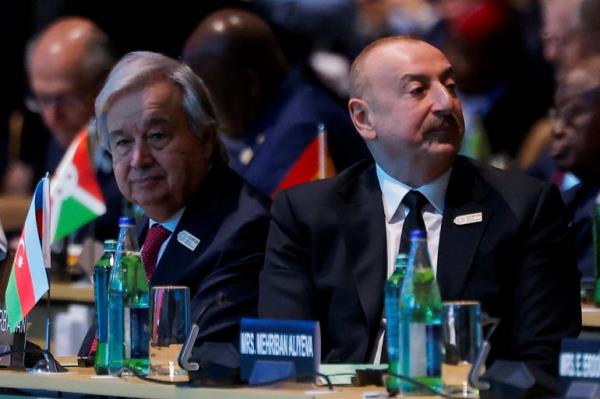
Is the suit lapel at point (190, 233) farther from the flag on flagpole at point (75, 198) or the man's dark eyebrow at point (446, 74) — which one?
the flag on flagpole at point (75, 198)

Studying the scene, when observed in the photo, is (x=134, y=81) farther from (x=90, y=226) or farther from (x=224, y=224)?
(x=90, y=226)

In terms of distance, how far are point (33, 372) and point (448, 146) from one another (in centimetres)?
112


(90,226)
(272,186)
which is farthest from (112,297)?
(90,226)

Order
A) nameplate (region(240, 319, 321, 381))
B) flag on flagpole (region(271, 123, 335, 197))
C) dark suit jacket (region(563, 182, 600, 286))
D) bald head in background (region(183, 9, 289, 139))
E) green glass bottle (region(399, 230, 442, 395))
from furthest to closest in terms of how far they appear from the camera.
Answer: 1. bald head in background (region(183, 9, 289, 139))
2. flag on flagpole (region(271, 123, 335, 197))
3. dark suit jacket (region(563, 182, 600, 286))
4. nameplate (region(240, 319, 321, 381))
5. green glass bottle (region(399, 230, 442, 395))

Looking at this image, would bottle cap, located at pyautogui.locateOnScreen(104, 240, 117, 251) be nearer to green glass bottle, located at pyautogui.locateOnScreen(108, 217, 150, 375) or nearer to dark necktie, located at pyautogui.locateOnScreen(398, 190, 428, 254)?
green glass bottle, located at pyautogui.locateOnScreen(108, 217, 150, 375)

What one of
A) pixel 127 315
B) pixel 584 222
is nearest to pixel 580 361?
pixel 127 315

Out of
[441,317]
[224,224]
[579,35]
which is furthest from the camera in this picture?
[579,35]

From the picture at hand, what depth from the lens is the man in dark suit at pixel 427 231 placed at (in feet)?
12.3

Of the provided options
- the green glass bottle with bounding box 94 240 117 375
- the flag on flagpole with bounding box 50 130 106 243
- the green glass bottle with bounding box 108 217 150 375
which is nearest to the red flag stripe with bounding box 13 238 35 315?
the green glass bottle with bounding box 94 240 117 375

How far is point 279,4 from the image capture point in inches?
288

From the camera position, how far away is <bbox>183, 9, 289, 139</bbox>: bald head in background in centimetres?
680

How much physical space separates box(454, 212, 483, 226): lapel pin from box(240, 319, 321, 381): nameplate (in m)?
0.70

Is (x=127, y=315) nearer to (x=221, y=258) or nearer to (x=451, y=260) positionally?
(x=221, y=258)

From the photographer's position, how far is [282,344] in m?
3.27
